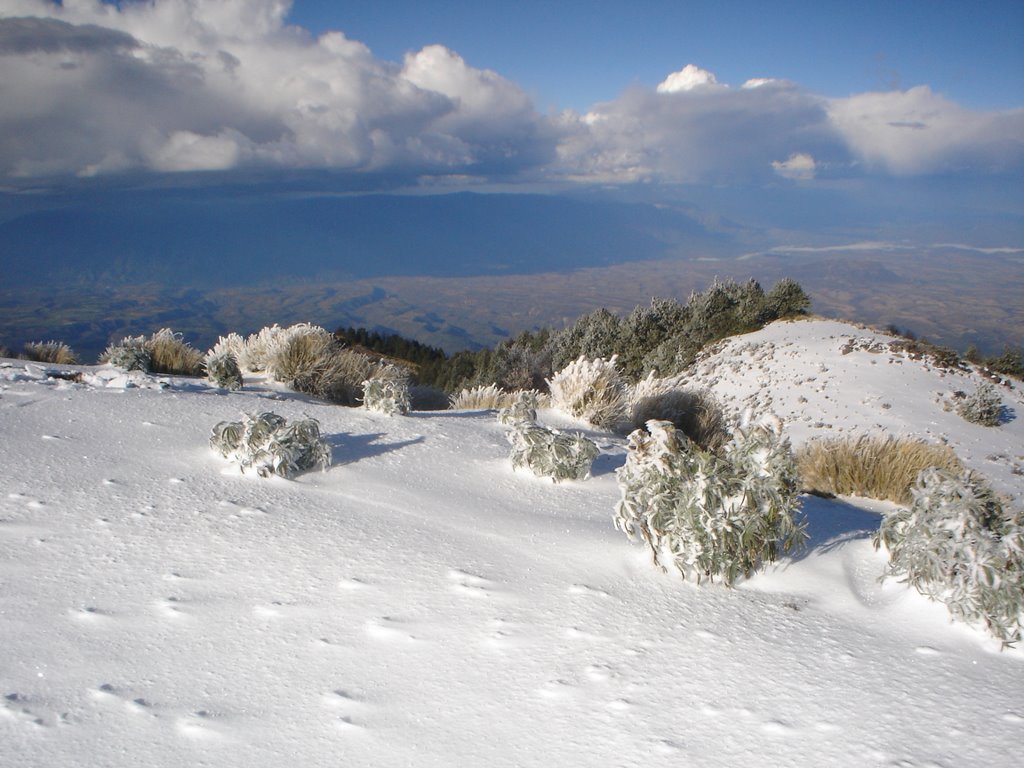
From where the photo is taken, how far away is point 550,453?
504cm

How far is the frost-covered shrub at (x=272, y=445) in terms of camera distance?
4434 millimetres

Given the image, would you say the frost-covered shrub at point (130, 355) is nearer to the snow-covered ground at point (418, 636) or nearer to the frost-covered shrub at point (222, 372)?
the frost-covered shrub at point (222, 372)

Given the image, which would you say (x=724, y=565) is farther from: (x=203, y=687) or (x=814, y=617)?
(x=203, y=687)

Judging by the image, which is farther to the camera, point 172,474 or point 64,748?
point 172,474

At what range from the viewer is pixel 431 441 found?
18.6ft

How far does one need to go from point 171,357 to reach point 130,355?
3.36 feet

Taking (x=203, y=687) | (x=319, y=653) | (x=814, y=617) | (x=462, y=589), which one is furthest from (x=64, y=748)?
(x=814, y=617)

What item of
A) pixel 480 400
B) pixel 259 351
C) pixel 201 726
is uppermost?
pixel 259 351

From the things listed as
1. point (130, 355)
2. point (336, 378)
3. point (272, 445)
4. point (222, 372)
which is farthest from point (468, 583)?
point (130, 355)

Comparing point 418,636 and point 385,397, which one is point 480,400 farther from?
point 418,636

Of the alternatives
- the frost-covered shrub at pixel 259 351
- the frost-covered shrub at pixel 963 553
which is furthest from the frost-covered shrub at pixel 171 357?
the frost-covered shrub at pixel 963 553

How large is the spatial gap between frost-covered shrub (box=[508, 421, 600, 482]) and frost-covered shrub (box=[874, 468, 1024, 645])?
7.01 ft

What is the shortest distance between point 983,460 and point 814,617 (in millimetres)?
11156

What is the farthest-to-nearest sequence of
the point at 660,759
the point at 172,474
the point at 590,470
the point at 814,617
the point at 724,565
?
1. the point at 590,470
2. the point at 172,474
3. the point at 724,565
4. the point at 814,617
5. the point at 660,759
